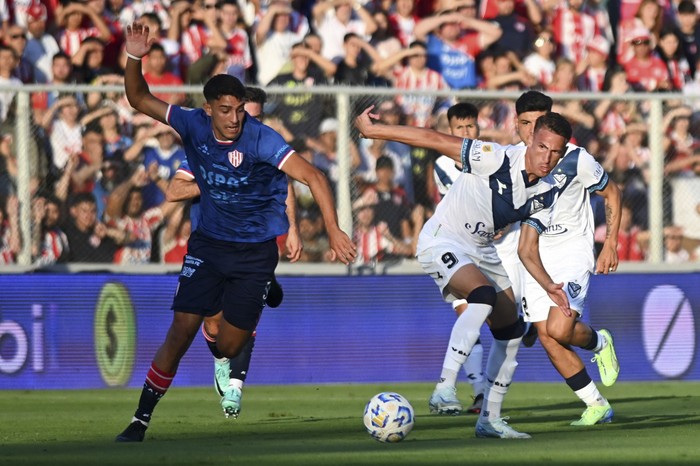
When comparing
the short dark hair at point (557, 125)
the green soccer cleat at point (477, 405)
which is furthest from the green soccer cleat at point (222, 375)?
the short dark hair at point (557, 125)

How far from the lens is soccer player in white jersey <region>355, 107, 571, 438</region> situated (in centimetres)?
913

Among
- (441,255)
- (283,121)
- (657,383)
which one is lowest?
(657,383)

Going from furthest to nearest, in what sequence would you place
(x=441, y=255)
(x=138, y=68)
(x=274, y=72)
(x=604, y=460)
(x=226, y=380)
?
(x=274, y=72) < (x=226, y=380) < (x=441, y=255) < (x=138, y=68) < (x=604, y=460)

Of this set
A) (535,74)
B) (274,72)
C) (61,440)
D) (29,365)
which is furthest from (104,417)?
(535,74)

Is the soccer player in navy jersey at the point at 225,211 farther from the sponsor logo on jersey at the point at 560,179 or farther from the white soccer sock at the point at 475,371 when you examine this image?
the white soccer sock at the point at 475,371

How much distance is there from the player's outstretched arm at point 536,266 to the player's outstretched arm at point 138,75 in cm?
278

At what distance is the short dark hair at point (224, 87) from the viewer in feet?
29.0

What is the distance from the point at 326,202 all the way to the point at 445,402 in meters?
3.06

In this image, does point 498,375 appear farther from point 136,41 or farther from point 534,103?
point 136,41

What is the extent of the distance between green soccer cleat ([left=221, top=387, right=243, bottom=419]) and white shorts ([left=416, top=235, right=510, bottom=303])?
189 centimetres

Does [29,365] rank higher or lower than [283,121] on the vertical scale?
lower

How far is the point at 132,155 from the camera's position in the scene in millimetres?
14398

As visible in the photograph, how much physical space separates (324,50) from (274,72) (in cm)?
72

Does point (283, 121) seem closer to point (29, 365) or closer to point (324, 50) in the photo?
point (324, 50)
